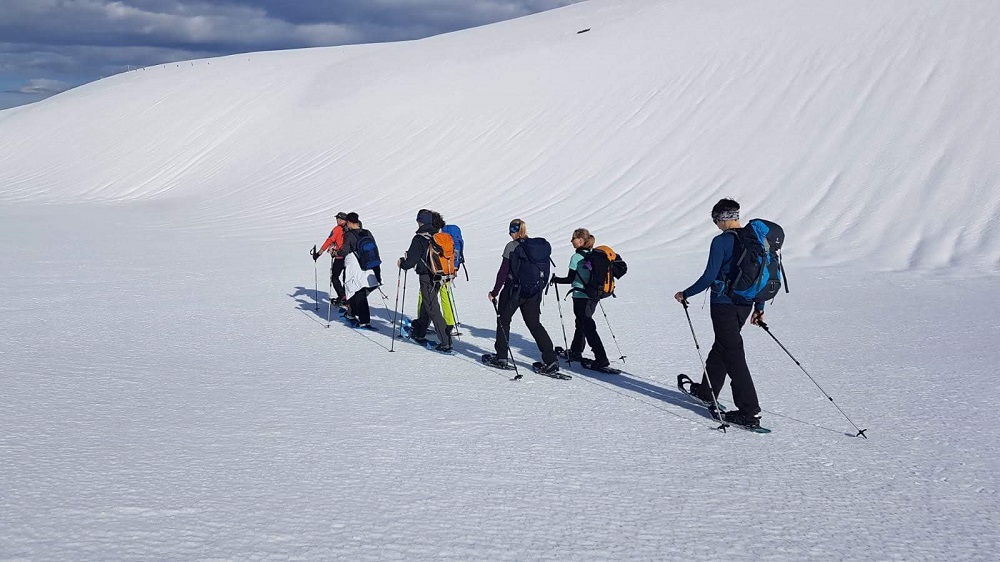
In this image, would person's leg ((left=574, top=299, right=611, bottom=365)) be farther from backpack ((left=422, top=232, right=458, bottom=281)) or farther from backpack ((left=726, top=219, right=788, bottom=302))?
backpack ((left=726, top=219, right=788, bottom=302))

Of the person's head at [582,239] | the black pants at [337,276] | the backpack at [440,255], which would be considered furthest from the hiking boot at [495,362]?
the black pants at [337,276]

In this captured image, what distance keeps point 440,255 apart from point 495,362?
4.90ft

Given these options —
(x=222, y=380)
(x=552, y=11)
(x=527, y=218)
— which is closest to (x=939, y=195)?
(x=527, y=218)

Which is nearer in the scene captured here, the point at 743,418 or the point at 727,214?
the point at 727,214

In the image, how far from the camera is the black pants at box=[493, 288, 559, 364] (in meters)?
7.37

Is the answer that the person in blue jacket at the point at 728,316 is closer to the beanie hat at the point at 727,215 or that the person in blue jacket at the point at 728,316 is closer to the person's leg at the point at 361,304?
the beanie hat at the point at 727,215

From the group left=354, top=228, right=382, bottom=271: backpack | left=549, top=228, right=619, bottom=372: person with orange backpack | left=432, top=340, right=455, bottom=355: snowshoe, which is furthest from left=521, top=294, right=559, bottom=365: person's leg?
left=354, top=228, right=382, bottom=271: backpack

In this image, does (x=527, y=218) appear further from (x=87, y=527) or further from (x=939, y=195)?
(x=87, y=527)

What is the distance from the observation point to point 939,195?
63.0 ft

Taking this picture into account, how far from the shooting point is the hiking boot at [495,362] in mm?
7645

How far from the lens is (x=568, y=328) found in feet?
32.4

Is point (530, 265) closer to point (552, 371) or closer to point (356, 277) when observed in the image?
point (552, 371)

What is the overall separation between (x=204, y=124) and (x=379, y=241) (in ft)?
75.9

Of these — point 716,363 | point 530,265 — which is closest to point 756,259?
point 716,363
